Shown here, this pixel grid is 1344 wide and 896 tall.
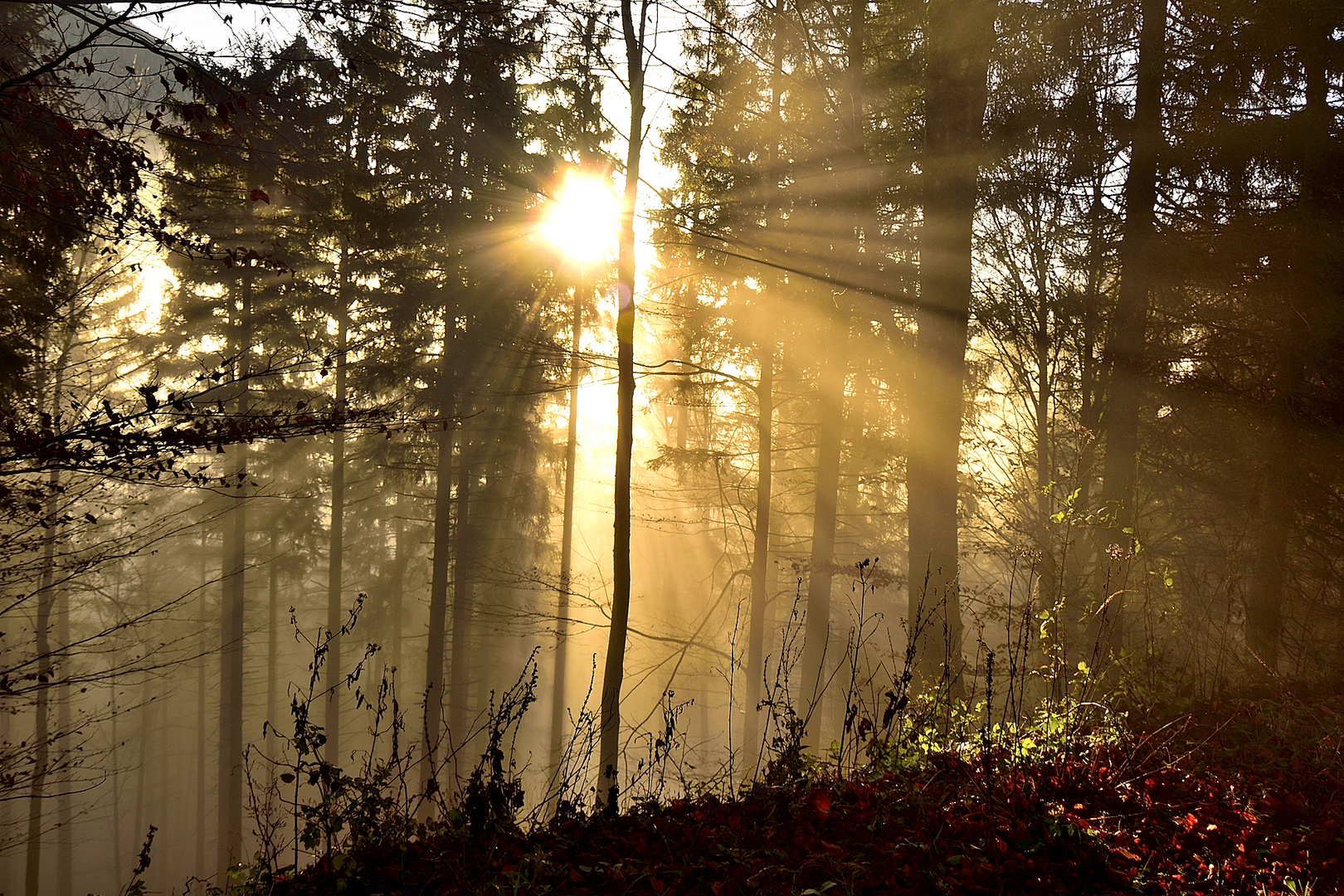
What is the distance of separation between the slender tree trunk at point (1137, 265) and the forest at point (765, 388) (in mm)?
66

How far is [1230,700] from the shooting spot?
4660 millimetres

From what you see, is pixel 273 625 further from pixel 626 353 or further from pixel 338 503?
pixel 626 353

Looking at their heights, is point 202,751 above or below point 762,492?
below

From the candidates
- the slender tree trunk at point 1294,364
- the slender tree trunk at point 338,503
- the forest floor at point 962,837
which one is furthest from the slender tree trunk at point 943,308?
the slender tree trunk at point 338,503

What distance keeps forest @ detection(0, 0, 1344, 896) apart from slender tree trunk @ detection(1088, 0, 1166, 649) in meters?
0.07

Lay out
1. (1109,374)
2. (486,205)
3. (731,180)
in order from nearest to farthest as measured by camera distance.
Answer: (1109,374), (731,180), (486,205)

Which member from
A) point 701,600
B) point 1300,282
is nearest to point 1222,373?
point 1300,282

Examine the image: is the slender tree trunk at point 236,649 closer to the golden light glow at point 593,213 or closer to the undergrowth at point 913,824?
the golden light glow at point 593,213

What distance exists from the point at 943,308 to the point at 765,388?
5076 mm

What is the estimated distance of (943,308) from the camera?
6.88 metres

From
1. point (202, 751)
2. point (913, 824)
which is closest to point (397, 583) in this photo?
point (202, 751)

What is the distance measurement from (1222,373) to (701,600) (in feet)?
55.5

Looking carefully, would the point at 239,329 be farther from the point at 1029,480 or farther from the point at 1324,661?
the point at 1324,661

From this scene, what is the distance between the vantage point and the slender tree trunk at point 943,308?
6.81 meters
